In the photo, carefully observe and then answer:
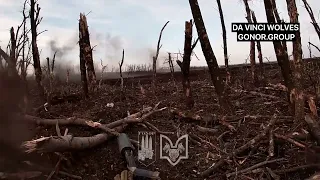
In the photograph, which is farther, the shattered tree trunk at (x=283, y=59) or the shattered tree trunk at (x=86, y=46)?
the shattered tree trunk at (x=86, y=46)

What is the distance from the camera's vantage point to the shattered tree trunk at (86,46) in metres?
16.3

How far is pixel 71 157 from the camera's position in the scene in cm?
733

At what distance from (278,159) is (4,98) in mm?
5082

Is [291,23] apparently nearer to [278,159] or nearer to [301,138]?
[301,138]

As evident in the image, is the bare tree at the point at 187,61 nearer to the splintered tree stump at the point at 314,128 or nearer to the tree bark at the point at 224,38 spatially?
the splintered tree stump at the point at 314,128

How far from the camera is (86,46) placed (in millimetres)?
16312

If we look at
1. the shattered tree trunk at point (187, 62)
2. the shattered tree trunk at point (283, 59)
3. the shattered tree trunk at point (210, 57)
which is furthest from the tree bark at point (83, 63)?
the shattered tree trunk at point (283, 59)

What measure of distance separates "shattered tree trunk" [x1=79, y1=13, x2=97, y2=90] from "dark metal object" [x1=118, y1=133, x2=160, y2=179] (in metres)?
9.00

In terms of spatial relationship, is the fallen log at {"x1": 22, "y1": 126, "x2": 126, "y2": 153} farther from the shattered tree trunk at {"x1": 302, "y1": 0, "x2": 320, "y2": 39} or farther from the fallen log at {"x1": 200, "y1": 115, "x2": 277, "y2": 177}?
the shattered tree trunk at {"x1": 302, "y1": 0, "x2": 320, "y2": 39}

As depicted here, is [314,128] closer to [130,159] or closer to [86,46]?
[130,159]

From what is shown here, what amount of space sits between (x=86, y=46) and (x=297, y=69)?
9.90 m

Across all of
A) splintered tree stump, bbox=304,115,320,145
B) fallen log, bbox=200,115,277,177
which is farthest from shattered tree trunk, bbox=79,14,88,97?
splintered tree stump, bbox=304,115,320,145

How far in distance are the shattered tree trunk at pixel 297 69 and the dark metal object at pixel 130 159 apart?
4.07 metres

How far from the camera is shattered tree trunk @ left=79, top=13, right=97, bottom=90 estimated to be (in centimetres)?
1631
